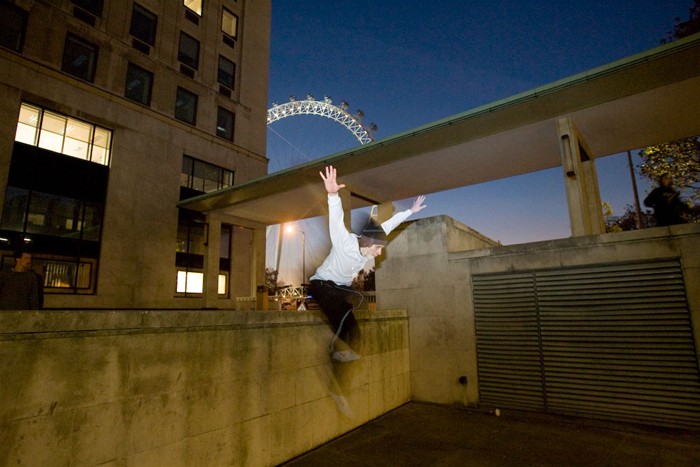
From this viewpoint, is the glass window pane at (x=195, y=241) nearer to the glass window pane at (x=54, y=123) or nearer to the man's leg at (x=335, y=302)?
the glass window pane at (x=54, y=123)

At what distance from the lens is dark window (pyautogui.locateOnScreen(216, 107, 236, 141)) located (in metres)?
24.7

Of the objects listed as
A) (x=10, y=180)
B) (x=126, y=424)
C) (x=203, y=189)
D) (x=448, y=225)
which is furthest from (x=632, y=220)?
(x=10, y=180)

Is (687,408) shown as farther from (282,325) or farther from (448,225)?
(282,325)

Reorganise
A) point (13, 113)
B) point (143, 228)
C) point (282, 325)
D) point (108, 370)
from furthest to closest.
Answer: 1. point (143, 228)
2. point (13, 113)
3. point (282, 325)
4. point (108, 370)

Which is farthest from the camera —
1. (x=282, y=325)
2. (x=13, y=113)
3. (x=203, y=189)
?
(x=203, y=189)

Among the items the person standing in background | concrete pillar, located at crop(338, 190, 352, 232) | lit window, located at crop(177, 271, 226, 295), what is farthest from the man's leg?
lit window, located at crop(177, 271, 226, 295)

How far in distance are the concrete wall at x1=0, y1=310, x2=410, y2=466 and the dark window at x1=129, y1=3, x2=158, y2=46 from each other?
22124 millimetres

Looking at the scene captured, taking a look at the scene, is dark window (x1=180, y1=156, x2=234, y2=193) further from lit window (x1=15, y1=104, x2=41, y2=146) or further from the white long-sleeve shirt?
the white long-sleeve shirt

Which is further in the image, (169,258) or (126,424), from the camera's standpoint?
(169,258)

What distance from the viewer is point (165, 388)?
4125 mm

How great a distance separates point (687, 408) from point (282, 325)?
7.18 meters

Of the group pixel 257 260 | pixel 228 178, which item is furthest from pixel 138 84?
pixel 257 260

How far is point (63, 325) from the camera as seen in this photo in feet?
11.2

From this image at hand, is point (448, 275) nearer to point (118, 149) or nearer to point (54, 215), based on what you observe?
point (54, 215)
